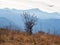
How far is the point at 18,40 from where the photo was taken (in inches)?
206

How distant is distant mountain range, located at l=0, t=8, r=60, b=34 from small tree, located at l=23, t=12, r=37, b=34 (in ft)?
0.41

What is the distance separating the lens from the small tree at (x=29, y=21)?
6623 millimetres

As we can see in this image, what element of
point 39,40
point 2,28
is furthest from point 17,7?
point 39,40

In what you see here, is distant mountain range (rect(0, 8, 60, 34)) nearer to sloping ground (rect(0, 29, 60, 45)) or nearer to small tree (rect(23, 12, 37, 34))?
small tree (rect(23, 12, 37, 34))

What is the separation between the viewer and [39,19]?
21.5 ft

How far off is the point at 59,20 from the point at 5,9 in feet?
5.82

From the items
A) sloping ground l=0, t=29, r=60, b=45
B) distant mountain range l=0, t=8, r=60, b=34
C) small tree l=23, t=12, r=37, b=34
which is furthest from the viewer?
small tree l=23, t=12, r=37, b=34

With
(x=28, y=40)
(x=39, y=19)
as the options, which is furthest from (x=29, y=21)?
(x=28, y=40)

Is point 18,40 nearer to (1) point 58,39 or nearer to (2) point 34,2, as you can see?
(1) point 58,39

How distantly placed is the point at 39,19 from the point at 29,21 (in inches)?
18.7

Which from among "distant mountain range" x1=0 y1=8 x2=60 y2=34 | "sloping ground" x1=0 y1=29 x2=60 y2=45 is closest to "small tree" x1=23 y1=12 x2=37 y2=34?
"distant mountain range" x1=0 y1=8 x2=60 y2=34

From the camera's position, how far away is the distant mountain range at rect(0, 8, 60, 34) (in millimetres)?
6367

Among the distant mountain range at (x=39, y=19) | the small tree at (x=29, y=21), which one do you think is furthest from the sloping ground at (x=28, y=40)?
the small tree at (x=29, y=21)

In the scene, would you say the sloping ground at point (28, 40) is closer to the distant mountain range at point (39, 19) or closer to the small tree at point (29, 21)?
the distant mountain range at point (39, 19)
